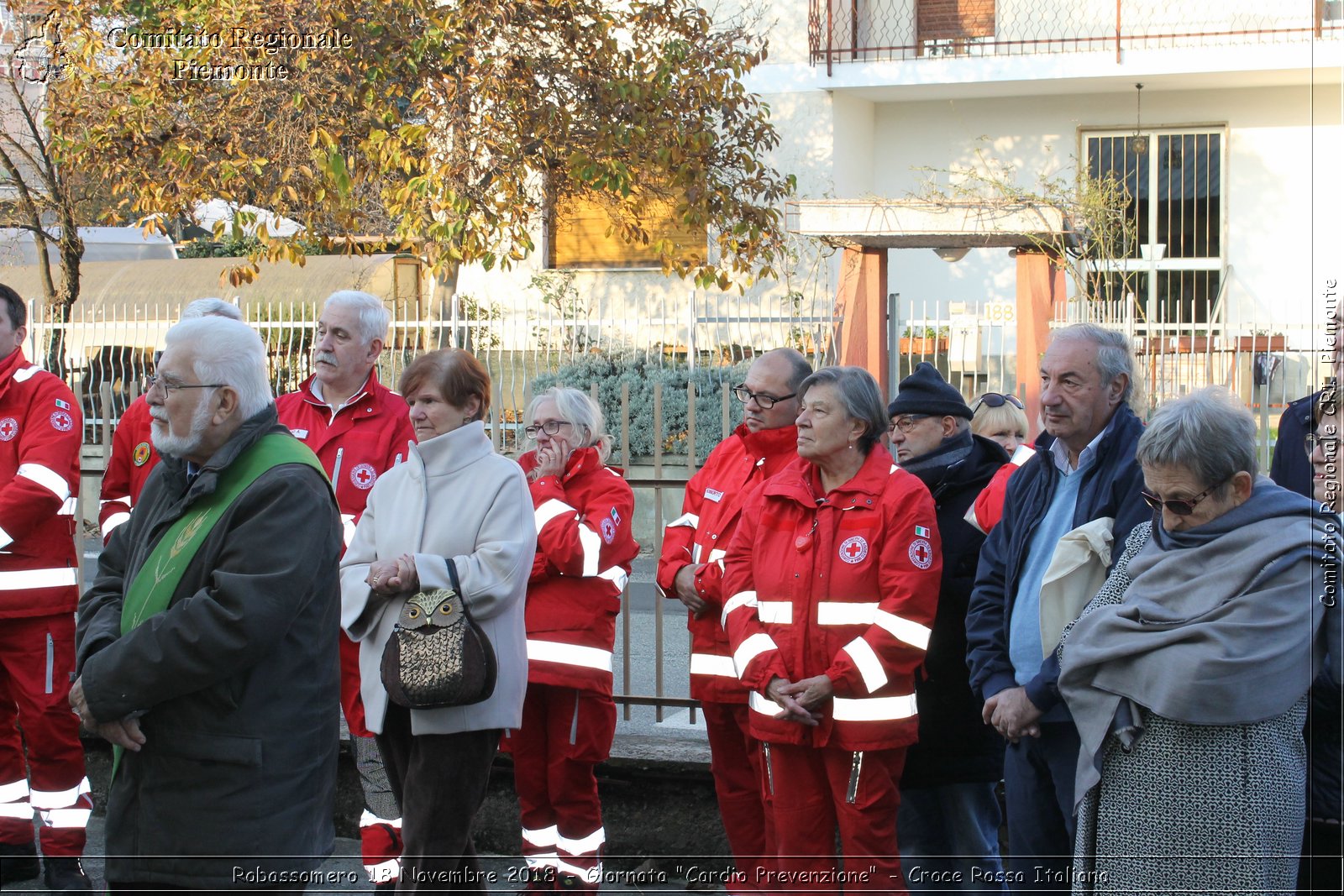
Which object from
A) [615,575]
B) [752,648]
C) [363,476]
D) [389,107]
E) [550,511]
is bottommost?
[752,648]

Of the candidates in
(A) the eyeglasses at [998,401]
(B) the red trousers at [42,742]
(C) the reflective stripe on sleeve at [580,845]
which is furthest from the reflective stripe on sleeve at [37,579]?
(A) the eyeglasses at [998,401]

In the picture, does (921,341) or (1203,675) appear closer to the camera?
(1203,675)

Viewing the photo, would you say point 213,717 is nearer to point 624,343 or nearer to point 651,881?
point 651,881

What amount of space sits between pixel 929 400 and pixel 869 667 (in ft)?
3.77

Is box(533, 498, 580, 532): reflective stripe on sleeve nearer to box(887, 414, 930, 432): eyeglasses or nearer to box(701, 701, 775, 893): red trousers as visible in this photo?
box(701, 701, 775, 893): red trousers

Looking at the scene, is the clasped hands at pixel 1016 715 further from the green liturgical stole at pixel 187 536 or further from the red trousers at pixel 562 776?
the green liturgical stole at pixel 187 536

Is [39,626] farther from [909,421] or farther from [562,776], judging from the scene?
[909,421]

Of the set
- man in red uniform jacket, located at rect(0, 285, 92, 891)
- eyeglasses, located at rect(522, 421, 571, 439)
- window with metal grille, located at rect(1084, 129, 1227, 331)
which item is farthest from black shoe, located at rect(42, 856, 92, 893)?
window with metal grille, located at rect(1084, 129, 1227, 331)

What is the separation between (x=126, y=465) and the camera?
522 cm

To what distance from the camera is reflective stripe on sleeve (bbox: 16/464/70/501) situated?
16.1 ft

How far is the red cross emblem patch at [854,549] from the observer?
419 cm

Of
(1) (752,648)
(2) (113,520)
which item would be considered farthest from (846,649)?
(2) (113,520)

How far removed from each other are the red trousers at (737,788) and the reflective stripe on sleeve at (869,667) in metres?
0.85

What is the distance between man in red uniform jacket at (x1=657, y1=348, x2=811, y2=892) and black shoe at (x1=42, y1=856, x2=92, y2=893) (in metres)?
2.43
